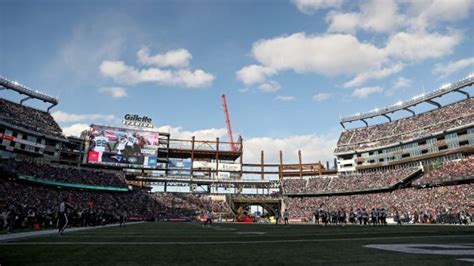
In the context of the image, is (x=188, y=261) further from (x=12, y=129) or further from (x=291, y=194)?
(x=291, y=194)

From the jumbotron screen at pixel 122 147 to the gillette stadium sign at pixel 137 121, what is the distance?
10.1 feet

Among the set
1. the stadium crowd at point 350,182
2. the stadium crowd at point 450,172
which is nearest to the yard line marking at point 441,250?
the stadium crowd at point 450,172

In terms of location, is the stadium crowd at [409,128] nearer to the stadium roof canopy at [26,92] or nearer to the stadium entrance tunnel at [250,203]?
the stadium entrance tunnel at [250,203]

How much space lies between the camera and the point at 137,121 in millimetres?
81750

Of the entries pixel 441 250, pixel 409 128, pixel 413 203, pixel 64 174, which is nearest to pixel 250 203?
pixel 413 203

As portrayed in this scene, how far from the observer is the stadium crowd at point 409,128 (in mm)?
66938

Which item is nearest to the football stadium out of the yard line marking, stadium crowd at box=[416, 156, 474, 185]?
stadium crowd at box=[416, 156, 474, 185]

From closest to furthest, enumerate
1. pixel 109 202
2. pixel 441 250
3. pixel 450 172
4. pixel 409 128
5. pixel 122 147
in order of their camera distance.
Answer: pixel 441 250 < pixel 450 172 < pixel 109 202 < pixel 122 147 < pixel 409 128

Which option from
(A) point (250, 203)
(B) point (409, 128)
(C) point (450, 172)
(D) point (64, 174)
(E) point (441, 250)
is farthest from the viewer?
(A) point (250, 203)

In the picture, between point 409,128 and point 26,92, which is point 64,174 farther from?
point 409,128

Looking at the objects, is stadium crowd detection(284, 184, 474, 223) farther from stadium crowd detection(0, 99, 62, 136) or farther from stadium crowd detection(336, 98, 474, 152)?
stadium crowd detection(0, 99, 62, 136)

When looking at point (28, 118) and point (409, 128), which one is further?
point (409, 128)

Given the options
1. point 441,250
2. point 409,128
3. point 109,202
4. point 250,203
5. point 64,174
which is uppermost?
point 409,128

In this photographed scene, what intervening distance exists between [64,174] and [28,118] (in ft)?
55.6
